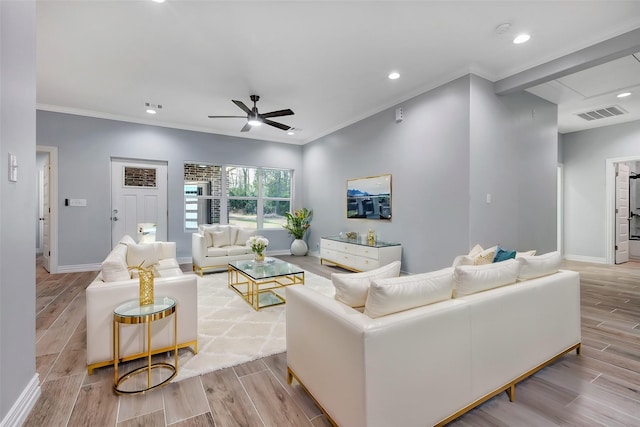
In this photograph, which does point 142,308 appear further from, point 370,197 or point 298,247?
point 298,247

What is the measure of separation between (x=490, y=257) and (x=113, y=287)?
118 inches

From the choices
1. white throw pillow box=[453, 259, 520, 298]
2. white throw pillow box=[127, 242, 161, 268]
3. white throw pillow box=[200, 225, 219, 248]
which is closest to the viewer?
white throw pillow box=[453, 259, 520, 298]

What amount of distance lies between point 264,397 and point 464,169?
11.2 feet

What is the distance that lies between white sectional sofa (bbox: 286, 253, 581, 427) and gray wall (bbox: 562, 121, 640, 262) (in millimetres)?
5814

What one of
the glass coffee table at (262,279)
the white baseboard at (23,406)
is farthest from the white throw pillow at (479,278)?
the white baseboard at (23,406)

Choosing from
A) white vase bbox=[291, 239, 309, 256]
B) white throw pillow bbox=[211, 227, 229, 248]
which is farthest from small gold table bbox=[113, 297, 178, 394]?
white vase bbox=[291, 239, 309, 256]

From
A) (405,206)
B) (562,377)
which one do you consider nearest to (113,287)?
(562,377)

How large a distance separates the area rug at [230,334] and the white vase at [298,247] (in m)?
3.00

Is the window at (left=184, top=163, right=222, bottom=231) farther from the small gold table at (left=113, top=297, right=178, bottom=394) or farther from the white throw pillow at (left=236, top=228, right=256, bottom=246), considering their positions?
the small gold table at (left=113, top=297, right=178, bottom=394)

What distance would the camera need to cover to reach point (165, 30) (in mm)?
2902

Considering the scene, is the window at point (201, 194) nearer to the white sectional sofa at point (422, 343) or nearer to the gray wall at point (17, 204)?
the gray wall at point (17, 204)

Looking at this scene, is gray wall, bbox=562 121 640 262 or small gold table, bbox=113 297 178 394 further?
gray wall, bbox=562 121 640 262

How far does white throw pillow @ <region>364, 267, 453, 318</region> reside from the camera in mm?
1395

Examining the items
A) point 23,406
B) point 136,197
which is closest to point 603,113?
point 23,406
